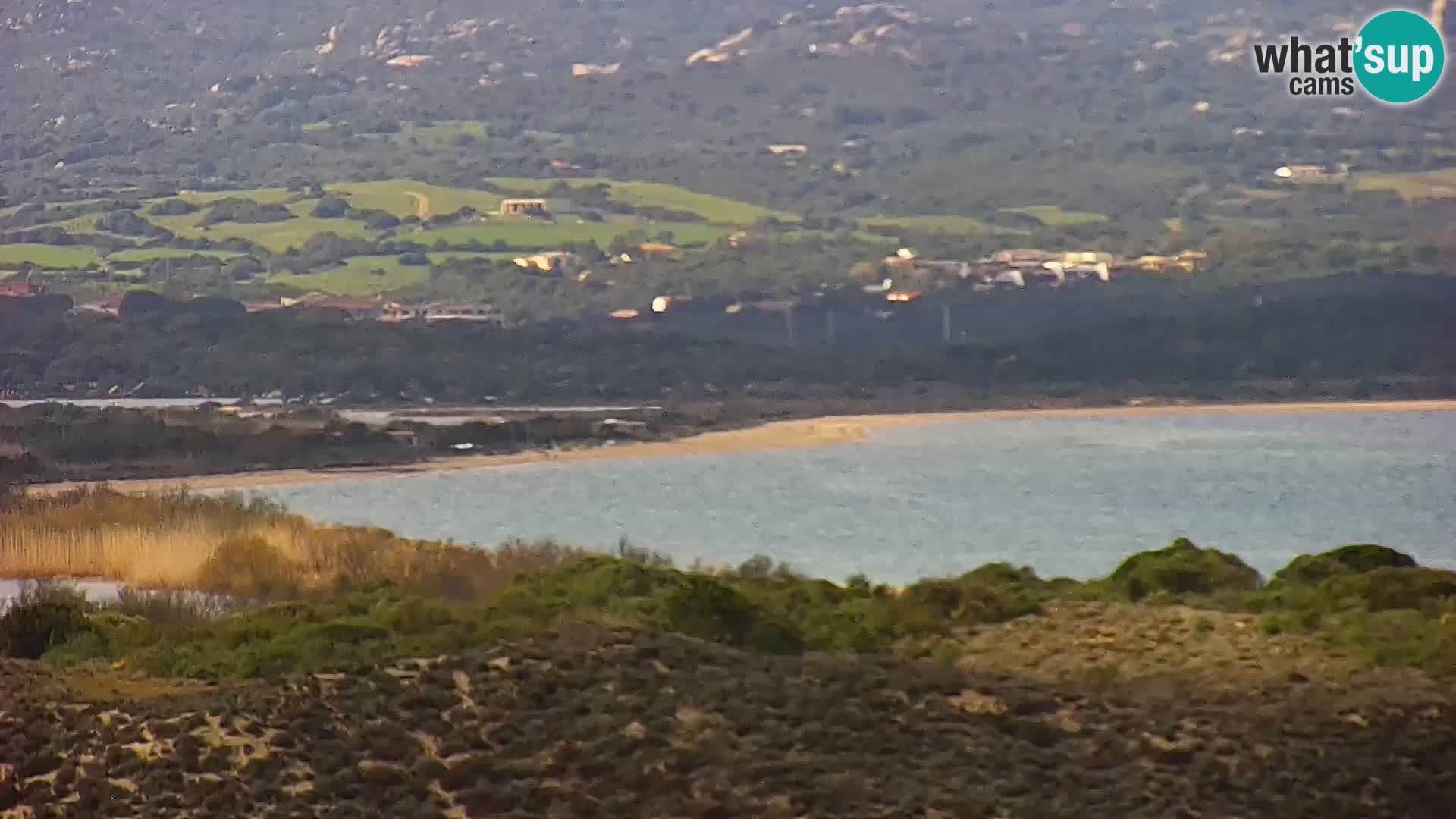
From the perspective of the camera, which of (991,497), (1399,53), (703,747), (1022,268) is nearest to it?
(703,747)

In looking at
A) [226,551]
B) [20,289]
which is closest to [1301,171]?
[20,289]

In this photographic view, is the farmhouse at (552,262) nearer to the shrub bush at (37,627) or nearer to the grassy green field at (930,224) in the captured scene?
the grassy green field at (930,224)

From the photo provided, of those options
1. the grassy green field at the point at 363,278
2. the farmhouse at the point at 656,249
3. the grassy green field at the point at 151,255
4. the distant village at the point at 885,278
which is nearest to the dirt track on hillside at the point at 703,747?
the distant village at the point at 885,278

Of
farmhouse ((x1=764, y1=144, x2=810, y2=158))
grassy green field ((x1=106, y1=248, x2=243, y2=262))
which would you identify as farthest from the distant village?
farmhouse ((x1=764, y1=144, x2=810, y2=158))

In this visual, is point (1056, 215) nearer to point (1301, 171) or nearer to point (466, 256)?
point (1301, 171)

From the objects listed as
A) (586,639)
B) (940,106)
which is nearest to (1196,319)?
(940,106)

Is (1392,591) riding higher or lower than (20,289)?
lower
